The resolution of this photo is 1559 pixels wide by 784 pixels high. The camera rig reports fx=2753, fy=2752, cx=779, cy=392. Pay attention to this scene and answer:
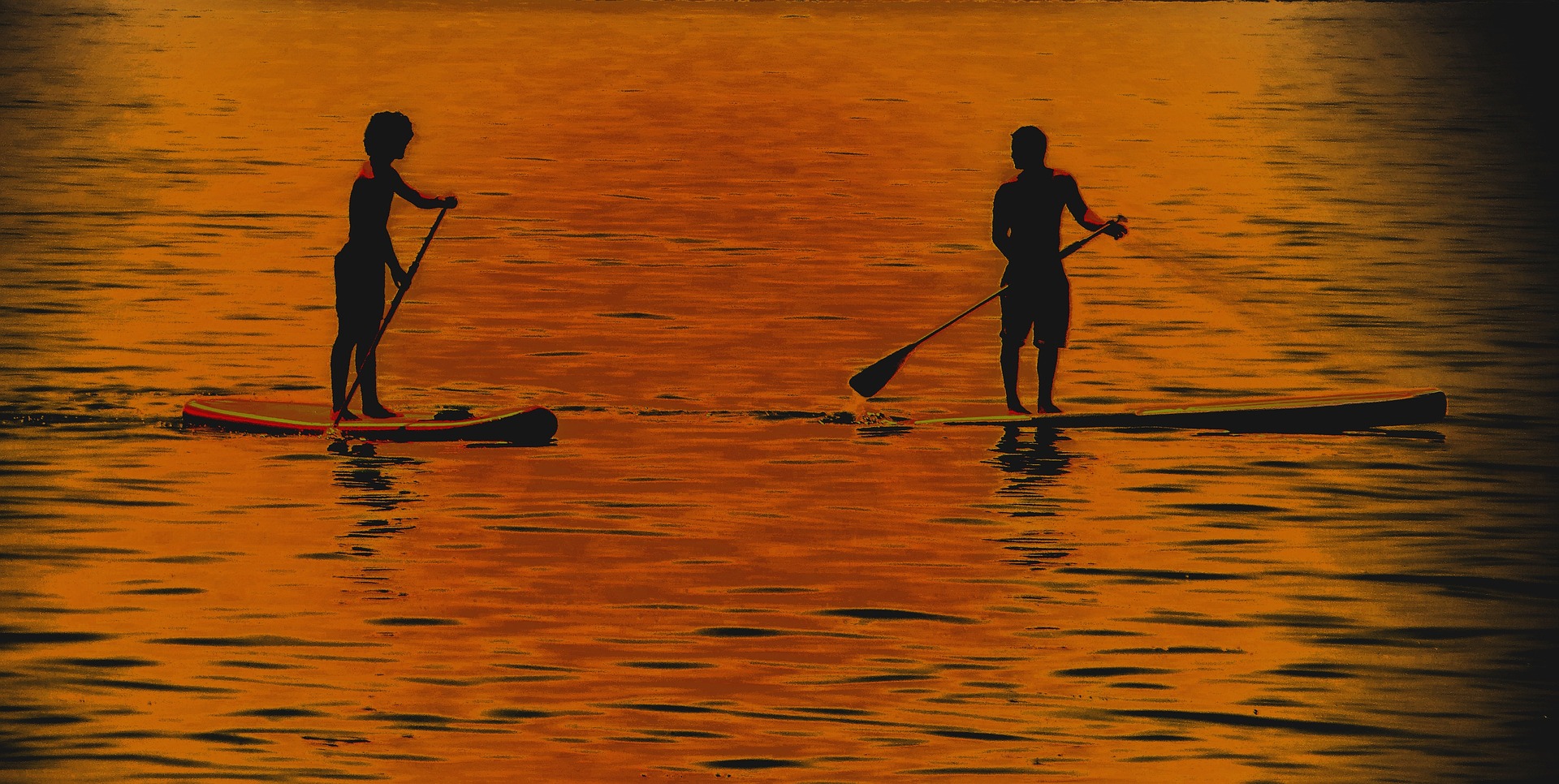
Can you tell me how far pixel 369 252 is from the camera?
15188 millimetres

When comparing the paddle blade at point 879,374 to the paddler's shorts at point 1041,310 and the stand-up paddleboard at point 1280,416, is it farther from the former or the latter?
the paddler's shorts at point 1041,310

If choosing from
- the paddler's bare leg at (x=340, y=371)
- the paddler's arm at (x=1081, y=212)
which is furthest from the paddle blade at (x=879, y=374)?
the paddler's bare leg at (x=340, y=371)

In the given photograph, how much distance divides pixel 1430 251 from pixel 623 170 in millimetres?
10353

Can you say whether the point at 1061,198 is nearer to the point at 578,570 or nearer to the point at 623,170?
the point at 578,570

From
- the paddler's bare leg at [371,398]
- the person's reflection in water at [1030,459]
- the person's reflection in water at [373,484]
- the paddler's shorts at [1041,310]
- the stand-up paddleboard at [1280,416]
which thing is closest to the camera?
the person's reflection in water at [373,484]

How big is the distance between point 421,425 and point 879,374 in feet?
9.57

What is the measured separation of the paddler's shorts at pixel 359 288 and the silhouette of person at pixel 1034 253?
347 centimetres

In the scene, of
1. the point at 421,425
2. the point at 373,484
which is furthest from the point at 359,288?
the point at 373,484

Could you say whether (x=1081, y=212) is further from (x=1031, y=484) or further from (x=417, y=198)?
(x=417, y=198)

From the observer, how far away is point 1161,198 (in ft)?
101

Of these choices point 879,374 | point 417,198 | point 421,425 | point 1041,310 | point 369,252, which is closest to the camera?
point 417,198

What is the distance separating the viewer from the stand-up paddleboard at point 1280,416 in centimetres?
1614

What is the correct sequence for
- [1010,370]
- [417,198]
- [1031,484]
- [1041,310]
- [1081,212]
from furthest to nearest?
1. [1010,370]
2. [1041,310]
3. [1081,212]
4. [417,198]
5. [1031,484]

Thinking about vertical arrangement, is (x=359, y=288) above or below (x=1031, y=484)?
above
